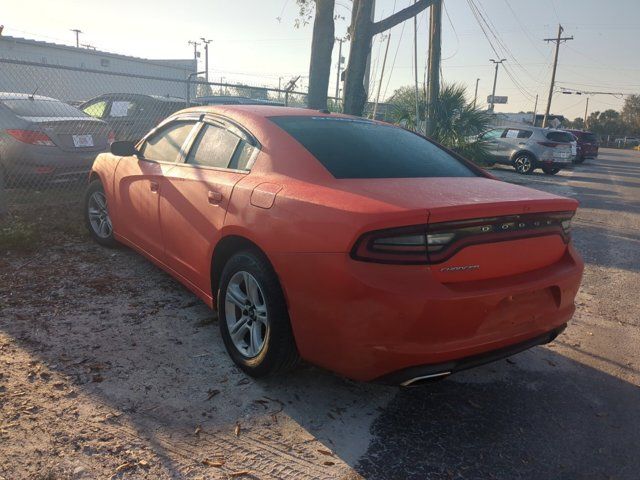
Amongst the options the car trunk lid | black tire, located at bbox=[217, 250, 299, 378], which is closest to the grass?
the car trunk lid

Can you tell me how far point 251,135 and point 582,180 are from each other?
654 inches

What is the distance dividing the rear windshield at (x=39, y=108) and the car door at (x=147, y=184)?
326 cm

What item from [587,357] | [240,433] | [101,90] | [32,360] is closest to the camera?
[240,433]

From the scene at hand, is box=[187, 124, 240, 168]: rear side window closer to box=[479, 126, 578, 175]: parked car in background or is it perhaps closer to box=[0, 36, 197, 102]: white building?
box=[479, 126, 578, 175]: parked car in background

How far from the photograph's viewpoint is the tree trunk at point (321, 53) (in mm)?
10398

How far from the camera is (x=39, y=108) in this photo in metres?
7.13

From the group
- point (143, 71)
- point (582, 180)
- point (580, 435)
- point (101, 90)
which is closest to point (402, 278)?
Result: point (580, 435)

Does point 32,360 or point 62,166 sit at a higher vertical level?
point 62,166

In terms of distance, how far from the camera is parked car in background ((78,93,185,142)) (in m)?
9.12

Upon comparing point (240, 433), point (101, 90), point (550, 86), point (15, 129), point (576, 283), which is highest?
point (550, 86)

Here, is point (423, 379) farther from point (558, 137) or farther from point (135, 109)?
point (558, 137)

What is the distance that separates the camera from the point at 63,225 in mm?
5938

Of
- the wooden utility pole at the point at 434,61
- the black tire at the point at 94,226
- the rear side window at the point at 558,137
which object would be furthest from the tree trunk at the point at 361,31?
the rear side window at the point at 558,137

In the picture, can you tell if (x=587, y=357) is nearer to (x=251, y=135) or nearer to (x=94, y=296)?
(x=251, y=135)
